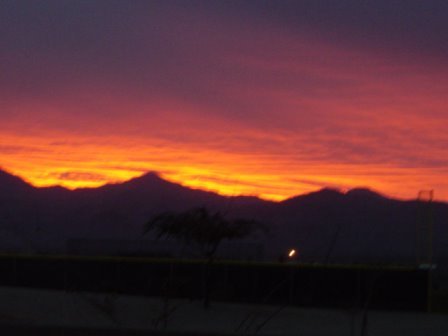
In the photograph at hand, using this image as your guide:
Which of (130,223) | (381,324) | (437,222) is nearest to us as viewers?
(381,324)

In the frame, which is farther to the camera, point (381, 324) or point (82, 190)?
point (82, 190)

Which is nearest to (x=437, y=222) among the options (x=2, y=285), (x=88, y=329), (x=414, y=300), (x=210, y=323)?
(x=414, y=300)

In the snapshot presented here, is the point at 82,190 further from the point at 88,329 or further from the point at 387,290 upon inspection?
the point at 88,329

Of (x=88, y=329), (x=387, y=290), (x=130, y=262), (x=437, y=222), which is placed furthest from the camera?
(x=437, y=222)

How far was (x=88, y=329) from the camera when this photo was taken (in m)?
17.2

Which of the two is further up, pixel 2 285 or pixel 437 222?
pixel 437 222

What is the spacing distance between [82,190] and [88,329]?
80.7 meters

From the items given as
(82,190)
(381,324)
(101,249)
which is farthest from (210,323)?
(82,190)

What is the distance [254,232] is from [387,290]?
586cm

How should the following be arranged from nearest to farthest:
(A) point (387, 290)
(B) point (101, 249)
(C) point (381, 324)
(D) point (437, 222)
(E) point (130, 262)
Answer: (C) point (381, 324) < (A) point (387, 290) < (E) point (130, 262) < (B) point (101, 249) < (D) point (437, 222)

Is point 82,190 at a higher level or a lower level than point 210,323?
higher

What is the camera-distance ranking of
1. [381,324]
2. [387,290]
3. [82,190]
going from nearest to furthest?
[381,324] < [387,290] < [82,190]

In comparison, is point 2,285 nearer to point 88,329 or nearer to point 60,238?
point 88,329

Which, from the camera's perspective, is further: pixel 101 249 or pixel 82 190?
pixel 82 190
